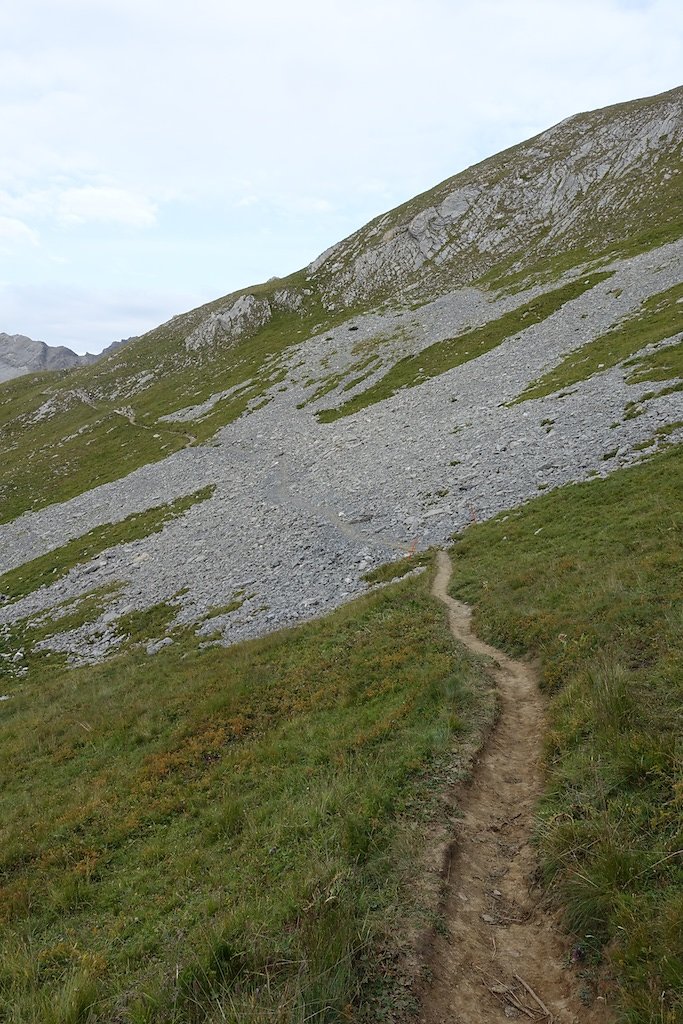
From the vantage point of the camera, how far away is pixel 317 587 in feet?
83.1

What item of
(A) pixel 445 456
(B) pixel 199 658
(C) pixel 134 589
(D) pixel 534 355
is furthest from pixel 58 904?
(D) pixel 534 355

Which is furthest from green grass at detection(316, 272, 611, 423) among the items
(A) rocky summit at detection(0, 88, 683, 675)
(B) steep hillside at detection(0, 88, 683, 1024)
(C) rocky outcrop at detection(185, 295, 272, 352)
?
(C) rocky outcrop at detection(185, 295, 272, 352)

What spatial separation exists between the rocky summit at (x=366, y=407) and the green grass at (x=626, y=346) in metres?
0.30

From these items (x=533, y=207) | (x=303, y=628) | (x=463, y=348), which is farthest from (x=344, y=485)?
(x=533, y=207)

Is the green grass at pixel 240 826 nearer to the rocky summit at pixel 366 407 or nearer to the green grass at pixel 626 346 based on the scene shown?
the rocky summit at pixel 366 407

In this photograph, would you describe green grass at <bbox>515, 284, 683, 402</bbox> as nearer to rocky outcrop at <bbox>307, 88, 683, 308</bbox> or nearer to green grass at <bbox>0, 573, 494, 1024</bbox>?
green grass at <bbox>0, 573, 494, 1024</bbox>

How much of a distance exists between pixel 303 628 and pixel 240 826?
10256 millimetres

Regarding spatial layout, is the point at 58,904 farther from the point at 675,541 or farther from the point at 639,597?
the point at 675,541

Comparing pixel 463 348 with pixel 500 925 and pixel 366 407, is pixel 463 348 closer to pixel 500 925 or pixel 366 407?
pixel 366 407

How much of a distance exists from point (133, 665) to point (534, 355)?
45.2 meters

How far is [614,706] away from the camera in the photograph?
32.4ft

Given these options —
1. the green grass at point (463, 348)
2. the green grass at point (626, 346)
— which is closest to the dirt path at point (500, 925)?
the green grass at point (626, 346)

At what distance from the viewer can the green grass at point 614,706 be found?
640 cm

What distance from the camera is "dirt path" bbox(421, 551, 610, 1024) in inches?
254
